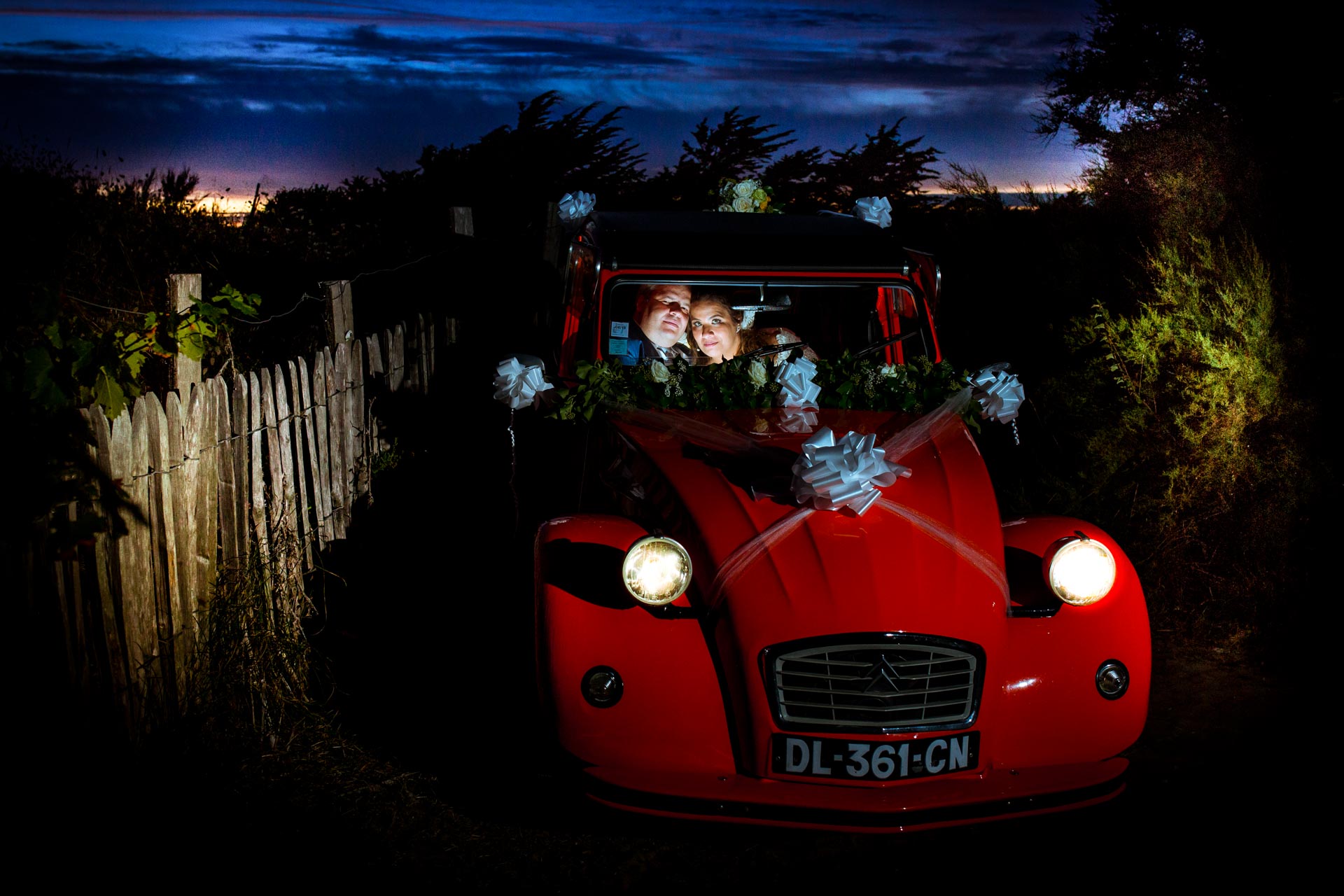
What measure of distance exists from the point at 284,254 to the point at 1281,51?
10331 mm

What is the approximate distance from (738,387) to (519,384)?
3.33ft

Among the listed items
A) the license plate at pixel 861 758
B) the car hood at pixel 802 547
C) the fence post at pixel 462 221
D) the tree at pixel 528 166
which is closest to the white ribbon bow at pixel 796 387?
the car hood at pixel 802 547

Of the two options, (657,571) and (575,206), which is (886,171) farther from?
(657,571)

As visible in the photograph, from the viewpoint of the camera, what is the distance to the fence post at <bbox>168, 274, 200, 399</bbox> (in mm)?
4633

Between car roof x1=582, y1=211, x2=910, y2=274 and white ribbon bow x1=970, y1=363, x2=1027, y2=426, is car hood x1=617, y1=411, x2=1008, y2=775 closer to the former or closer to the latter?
white ribbon bow x1=970, y1=363, x2=1027, y2=426

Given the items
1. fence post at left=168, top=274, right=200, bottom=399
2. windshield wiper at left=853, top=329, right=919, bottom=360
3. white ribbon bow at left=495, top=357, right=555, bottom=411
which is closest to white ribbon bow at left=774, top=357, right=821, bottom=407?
windshield wiper at left=853, top=329, right=919, bottom=360

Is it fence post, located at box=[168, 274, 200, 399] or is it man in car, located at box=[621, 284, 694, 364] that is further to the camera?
man in car, located at box=[621, 284, 694, 364]

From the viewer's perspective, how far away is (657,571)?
3365mm

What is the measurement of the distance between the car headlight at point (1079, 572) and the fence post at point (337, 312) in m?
4.62

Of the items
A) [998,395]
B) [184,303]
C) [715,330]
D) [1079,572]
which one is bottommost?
[1079,572]

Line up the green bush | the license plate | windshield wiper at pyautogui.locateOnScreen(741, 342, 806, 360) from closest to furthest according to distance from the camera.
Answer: the license plate < windshield wiper at pyautogui.locateOnScreen(741, 342, 806, 360) < the green bush

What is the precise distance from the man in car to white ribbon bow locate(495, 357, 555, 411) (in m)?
0.45

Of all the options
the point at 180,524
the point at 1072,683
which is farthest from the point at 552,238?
the point at 1072,683

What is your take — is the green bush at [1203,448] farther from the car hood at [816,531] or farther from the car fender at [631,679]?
the car fender at [631,679]
